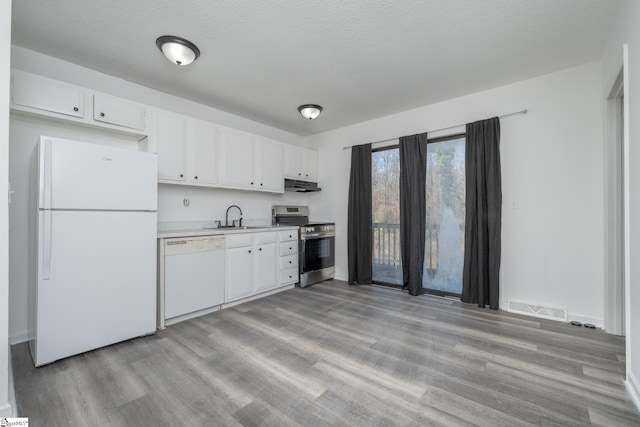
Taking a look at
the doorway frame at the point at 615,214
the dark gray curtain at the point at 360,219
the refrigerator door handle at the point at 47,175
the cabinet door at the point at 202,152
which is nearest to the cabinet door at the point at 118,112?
the cabinet door at the point at 202,152

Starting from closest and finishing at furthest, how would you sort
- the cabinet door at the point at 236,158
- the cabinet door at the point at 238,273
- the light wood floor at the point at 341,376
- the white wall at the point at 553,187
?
the light wood floor at the point at 341,376 < the white wall at the point at 553,187 < the cabinet door at the point at 238,273 < the cabinet door at the point at 236,158

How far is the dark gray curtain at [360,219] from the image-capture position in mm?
4262

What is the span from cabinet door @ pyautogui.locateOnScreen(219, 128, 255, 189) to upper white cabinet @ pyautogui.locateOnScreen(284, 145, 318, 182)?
0.71 m

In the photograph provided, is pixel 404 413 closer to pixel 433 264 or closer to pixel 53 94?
pixel 433 264

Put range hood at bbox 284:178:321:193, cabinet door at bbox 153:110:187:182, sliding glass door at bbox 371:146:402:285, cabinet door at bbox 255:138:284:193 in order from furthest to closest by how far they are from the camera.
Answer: range hood at bbox 284:178:321:193
sliding glass door at bbox 371:146:402:285
cabinet door at bbox 255:138:284:193
cabinet door at bbox 153:110:187:182

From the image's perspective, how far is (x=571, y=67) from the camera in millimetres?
2799

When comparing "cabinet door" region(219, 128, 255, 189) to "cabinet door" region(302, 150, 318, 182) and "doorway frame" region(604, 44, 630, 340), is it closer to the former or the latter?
"cabinet door" region(302, 150, 318, 182)

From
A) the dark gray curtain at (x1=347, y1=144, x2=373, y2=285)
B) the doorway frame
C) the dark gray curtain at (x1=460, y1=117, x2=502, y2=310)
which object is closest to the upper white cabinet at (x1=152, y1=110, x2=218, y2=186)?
the dark gray curtain at (x1=347, y1=144, x2=373, y2=285)

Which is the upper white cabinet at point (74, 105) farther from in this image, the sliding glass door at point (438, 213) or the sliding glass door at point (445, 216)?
the sliding glass door at point (445, 216)

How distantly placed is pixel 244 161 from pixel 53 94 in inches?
76.0

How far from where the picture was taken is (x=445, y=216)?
143 inches

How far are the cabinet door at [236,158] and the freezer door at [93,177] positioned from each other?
1066 millimetres

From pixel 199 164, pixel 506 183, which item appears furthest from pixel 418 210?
pixel 199 164

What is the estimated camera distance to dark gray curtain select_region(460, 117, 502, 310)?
3.12 meters
